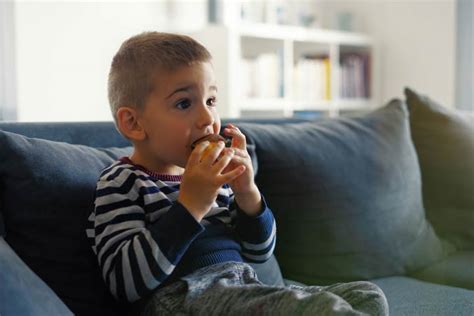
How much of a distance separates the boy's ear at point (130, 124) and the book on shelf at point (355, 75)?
3.27 m

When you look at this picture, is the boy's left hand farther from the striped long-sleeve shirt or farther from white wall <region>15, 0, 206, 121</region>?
white wall <region>15, 0, 206, 121</region>

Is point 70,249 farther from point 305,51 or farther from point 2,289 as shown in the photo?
point 305,51

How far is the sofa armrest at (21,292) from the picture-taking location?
0.91 m

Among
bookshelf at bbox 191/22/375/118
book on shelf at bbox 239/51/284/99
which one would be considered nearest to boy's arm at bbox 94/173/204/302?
bookshelf at bbox 191/22/375/118

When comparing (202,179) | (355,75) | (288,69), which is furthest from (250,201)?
(355,75)

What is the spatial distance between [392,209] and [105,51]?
225cm

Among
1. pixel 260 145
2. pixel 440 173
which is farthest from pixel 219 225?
pixel 440 173

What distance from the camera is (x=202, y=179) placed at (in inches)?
41.4

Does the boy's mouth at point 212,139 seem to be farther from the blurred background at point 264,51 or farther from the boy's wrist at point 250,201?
the blurred background at point 264,51

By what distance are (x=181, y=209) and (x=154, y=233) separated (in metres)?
0.06

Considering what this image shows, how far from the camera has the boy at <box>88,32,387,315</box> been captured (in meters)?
1.03

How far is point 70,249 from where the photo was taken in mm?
1156

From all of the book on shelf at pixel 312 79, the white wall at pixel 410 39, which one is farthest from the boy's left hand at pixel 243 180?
the white wall at pixel 410 39

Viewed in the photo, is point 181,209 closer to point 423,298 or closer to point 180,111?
point 180,111
